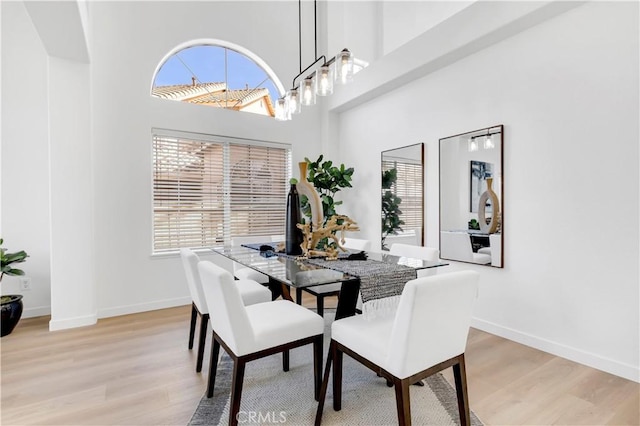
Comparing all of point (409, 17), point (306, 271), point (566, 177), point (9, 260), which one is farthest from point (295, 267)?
point (409, 17)

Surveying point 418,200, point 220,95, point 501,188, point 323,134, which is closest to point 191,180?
point 220,95

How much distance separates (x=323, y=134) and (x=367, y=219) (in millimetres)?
1464

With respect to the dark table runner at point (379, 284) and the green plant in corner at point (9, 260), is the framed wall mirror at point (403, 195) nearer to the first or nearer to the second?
the dark table runner at point (379, 284)

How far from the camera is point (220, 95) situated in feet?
13.7

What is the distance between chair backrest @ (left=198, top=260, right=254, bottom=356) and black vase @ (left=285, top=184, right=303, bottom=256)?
83cm

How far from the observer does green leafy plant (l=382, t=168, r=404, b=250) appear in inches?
154

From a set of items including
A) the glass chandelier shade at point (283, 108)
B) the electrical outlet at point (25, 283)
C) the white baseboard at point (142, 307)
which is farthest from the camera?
the white baseboard at point (142, 307)

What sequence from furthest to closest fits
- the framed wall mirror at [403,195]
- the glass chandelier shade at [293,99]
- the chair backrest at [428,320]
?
the framed wall mirror at [403,195], the glass chandelier shade at [293,99], the chair backrest at [428,320]

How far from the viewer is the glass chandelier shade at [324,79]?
2.33 meters

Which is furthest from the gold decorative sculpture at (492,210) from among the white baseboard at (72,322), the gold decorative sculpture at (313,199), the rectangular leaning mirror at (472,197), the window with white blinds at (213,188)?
the white baseboard at (72,322)

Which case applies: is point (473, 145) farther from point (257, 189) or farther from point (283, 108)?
point (257, 189)

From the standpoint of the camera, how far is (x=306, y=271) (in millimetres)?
1851

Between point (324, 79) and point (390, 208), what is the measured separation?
2.07 m

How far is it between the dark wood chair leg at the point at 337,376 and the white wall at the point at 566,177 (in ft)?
6.07
